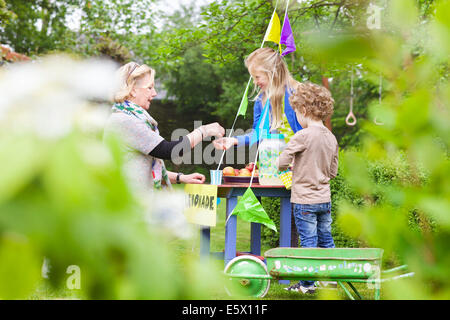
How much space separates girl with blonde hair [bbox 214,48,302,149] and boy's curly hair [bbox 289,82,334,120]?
270mm

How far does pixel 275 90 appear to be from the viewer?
12.4 ft

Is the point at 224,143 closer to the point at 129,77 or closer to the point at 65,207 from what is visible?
the point at 129,77

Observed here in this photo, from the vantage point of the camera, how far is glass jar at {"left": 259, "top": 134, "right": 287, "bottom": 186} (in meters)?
3.66

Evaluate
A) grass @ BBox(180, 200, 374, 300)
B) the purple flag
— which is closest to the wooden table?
grass @ BBox(180, 200, 374, 300)

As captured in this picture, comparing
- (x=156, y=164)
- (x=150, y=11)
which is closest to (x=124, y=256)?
(x=156, y=164)

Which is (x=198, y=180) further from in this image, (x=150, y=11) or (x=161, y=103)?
(x=161, y=103)

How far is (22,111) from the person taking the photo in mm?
335

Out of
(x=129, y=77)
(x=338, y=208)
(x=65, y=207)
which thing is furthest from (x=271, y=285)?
(x=65, y=207)

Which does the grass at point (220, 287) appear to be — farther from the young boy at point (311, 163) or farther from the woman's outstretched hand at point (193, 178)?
the woman's outstretched hand at point (193, 178)

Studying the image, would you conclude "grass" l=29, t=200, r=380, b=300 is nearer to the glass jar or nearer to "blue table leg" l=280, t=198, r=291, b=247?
"blue table leg" l=280, t=198, r=291, b=247

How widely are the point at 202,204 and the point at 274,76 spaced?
1247mm

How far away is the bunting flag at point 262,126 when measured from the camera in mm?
3740
